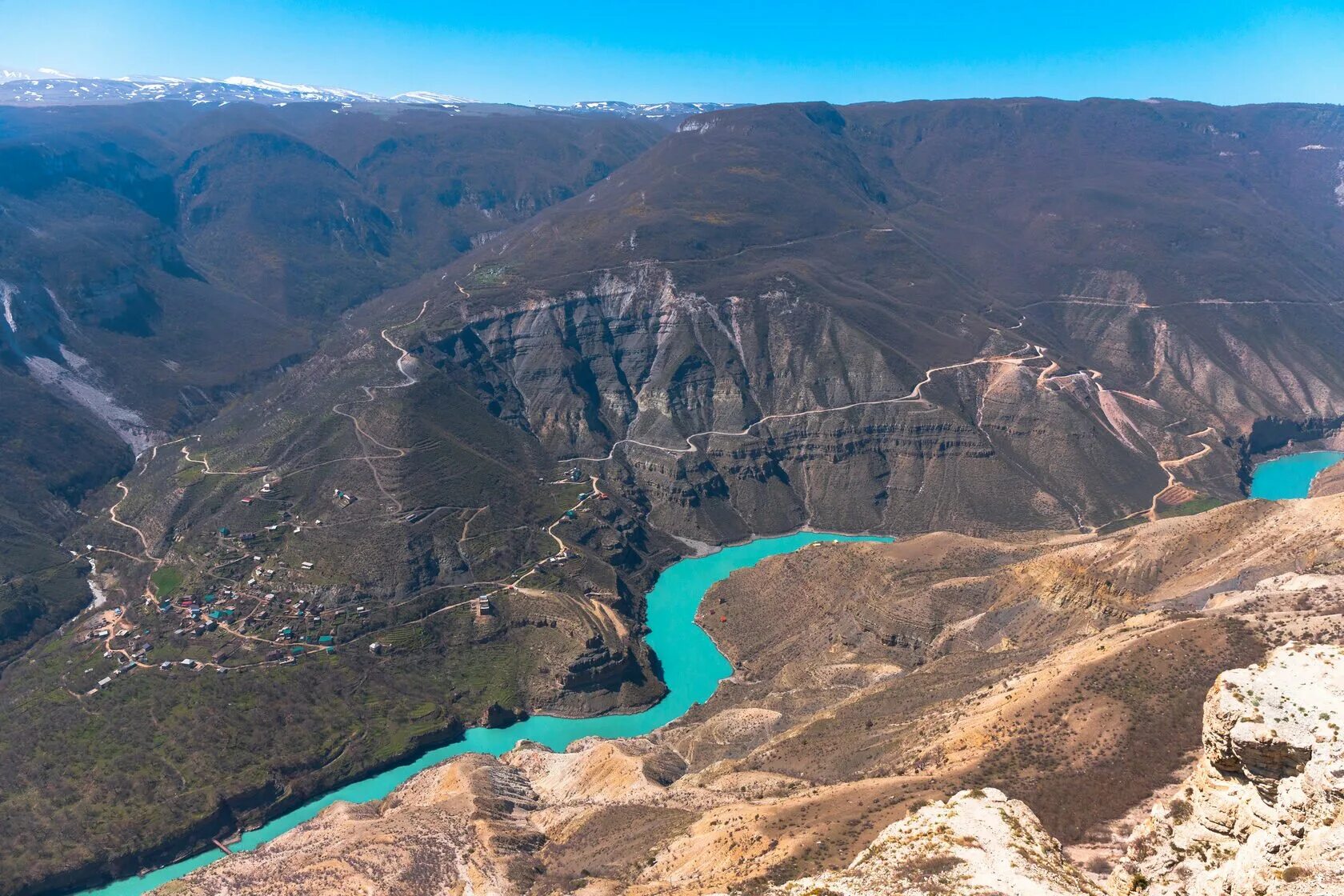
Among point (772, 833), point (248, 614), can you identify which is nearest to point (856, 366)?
point (248, 614)

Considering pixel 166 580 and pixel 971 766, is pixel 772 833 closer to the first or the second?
pixel 971 766

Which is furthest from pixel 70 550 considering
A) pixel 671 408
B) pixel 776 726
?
pixel 776 726

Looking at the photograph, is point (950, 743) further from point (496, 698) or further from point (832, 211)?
point (832, 211)

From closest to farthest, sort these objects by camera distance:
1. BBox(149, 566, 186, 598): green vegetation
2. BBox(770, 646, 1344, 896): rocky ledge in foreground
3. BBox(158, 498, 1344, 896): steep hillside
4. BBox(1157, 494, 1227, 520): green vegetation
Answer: BBox(770, 646, 1344, 896): rocky ledge in foreground, BBox(158, 498, 1344, 896): steep hillside, BBox(149, 566, 186, 598): green vegetation, BBox(1157, 494, 1227, 520): green vegetation

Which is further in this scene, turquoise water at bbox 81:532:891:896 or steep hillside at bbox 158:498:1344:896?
turquoise water at bbox 81:532:891:896

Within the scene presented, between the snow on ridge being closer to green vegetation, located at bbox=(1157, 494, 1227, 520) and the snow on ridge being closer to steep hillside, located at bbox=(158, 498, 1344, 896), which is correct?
steep hillside, located at bbox=(158, 498, 1344, 896)

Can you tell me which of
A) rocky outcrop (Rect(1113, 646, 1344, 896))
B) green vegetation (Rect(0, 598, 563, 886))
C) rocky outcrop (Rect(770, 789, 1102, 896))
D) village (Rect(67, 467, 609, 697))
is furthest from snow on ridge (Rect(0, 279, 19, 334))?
rocky outcrop (Rect(1113, 646, 1344, 896))
